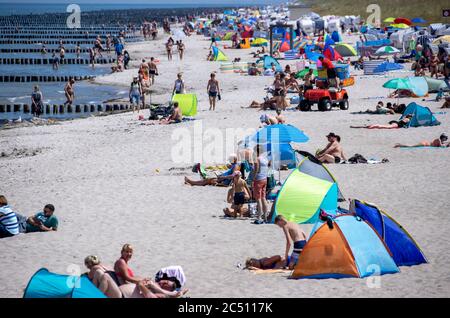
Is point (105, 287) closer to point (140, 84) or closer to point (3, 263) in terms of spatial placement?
point (3, 263)

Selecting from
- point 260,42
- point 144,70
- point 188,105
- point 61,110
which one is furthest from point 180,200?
point 260,42

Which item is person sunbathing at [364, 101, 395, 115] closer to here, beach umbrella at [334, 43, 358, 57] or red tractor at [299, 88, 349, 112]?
red tractor at [299, 88, 349, 112]

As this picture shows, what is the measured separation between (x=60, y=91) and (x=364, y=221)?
28856 mm

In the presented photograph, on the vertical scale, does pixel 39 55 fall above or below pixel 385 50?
below

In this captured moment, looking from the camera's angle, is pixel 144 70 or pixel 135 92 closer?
pixel 135 92

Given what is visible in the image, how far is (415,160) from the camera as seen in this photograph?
17344 millimetres

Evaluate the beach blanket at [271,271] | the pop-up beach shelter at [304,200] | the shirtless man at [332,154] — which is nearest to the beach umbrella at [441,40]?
the shirtless man at [332,154]

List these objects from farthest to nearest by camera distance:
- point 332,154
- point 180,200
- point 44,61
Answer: point 44,61 → point 332,154 → point 180,200

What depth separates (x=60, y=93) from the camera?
1451 inches

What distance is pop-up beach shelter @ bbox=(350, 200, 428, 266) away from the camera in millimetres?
10727

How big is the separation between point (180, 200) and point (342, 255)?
498cm

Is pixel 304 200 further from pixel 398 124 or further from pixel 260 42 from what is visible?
pixel 260 42

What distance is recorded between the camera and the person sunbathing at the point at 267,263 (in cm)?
1073

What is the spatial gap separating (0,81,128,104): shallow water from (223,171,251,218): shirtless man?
65.1ft
